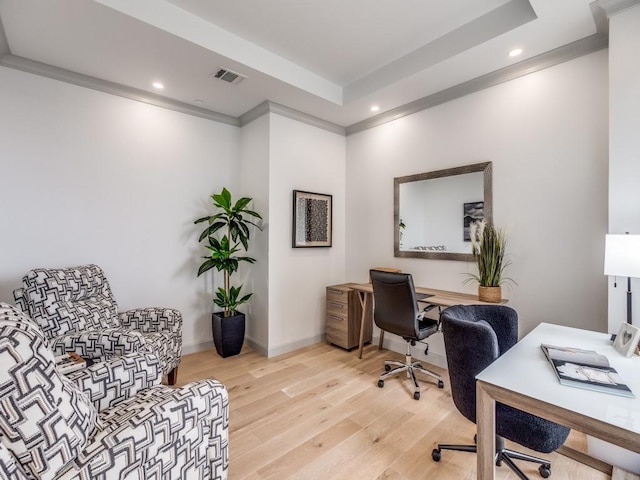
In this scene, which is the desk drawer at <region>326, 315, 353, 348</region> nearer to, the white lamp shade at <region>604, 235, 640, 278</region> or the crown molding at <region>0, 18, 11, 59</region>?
the white lamp shade at <region>604, 235, 640, 278</region>

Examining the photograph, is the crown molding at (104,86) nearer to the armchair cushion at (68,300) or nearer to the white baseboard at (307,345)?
the armchair cushion at (68,300)

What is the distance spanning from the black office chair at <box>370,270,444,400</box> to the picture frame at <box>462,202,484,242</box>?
2.57 ft

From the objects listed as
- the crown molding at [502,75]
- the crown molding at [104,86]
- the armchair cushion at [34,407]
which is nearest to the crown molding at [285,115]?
the crown molding at [104,86]

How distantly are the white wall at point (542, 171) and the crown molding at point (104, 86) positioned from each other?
2498 millimetres

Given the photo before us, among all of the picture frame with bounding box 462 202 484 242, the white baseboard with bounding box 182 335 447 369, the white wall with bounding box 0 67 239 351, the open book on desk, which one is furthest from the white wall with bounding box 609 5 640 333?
the white wall with bounding box 0 67 239 351

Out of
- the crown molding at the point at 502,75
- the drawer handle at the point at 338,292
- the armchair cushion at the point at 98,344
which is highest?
the crown molding at the point at 502,75

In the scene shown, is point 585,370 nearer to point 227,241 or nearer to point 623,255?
point 623,255

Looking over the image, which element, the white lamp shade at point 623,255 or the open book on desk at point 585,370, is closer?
the open book on desk at point 585,370

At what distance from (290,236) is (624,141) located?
286cm

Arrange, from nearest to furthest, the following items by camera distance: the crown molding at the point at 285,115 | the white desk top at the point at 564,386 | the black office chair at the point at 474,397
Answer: the white desk top at the point at 564,386, the black office chair at the point at 474,397, the crown molding at the point at 285,115

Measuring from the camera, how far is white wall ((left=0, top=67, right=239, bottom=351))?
2.55m

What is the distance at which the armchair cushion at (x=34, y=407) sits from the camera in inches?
34.3

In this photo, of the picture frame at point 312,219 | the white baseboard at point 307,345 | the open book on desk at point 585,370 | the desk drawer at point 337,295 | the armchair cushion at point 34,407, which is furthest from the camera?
the picture frame at point 312,219

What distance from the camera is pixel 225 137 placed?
3777mm
